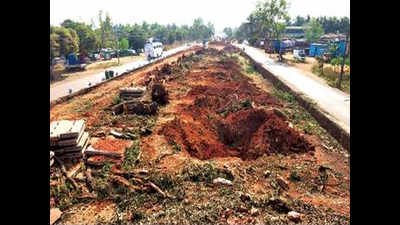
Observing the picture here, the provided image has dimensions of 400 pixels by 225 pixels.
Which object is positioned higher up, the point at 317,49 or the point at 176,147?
the point at 317,49

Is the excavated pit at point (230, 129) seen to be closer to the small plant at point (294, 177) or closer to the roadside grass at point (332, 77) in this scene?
the small plant at point (294, 177)

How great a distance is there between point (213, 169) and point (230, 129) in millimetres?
4793

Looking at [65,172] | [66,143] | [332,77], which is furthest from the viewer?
[332,77]

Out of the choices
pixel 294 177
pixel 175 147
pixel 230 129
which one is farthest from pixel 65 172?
pixel 230 129

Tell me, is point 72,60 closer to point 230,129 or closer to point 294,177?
Result: point 230,129

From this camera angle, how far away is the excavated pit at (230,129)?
394 inches

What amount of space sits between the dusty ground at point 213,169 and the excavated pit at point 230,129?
1.7 inches

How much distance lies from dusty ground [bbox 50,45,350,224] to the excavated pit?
44 millimetres

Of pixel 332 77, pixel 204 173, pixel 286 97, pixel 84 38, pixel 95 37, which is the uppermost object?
pixel 95 37

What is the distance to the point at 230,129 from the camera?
40.4 ft

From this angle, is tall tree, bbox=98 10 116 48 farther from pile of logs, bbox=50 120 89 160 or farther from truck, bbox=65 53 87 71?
pile of logs, bbox=50 120 89 160

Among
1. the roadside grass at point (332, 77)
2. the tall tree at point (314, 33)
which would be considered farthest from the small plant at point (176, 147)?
the tall tree at point (314, 33)

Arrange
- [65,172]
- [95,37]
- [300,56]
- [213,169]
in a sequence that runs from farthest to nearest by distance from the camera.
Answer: [300,56] < [95,37] < [213,169] < [65,172]
